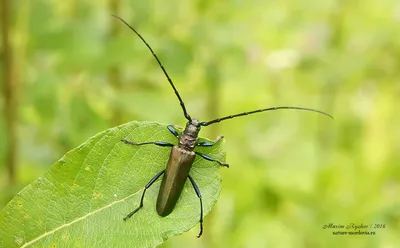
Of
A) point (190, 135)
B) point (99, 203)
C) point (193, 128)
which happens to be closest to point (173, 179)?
point (99, 203)

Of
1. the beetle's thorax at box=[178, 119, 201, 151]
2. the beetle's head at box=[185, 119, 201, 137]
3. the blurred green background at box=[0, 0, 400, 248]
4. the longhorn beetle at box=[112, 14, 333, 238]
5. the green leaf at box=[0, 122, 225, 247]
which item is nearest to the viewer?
the green leaf at box=[0, 122, 225, 247]

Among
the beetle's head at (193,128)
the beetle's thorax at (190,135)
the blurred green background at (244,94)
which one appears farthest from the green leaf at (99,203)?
the blurred green background at (244,94)

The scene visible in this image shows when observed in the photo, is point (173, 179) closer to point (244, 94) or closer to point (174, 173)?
point (174, 173)

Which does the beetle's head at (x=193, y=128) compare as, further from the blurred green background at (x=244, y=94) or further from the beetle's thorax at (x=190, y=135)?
the blurred green background at (x=244, y=94)

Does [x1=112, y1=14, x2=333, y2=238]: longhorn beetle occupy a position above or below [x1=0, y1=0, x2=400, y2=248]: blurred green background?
below

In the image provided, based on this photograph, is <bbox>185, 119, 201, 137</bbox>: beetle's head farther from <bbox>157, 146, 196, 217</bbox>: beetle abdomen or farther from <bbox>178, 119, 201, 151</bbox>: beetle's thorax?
<bbox>157, 146, 196, 217</bbox>: beetle abdomen

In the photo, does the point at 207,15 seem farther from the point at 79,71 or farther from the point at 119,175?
the point at 119,175

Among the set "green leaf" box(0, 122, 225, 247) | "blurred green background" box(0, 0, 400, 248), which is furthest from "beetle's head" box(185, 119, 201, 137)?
"green leaf" box(0, 122, 225, 247)
